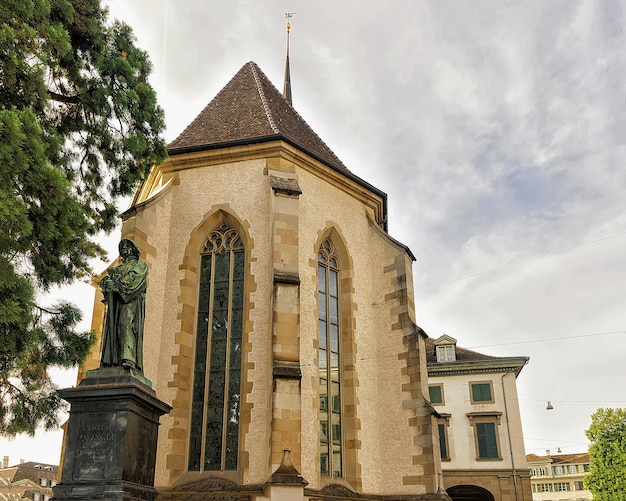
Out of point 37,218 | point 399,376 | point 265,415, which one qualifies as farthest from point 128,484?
point 399,376

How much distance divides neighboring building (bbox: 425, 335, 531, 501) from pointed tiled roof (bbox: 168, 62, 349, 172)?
17741 mm

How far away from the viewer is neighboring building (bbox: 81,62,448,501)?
37.9 ft

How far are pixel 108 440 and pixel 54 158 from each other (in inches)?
154

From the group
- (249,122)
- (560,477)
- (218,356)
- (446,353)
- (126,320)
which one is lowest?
(126,320)

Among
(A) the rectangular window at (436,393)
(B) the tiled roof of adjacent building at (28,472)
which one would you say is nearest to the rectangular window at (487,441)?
(A) the rectangular window at (436,393)

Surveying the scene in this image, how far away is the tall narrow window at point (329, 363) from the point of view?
1262cm

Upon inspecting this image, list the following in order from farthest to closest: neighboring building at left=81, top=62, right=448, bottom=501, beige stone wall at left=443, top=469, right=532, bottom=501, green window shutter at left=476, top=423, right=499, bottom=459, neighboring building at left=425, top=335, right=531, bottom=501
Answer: green window shutter at left=476, top=423, right=499, bottom=459
neighboring building at left=425, top=335, right=531, bottom=501
beige stone wall at left=443, top=469, right=532, bottom=501
neighboring building at left=81, top=62, right=448, bottom=501

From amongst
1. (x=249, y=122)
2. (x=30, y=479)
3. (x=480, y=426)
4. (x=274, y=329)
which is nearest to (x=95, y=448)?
(x=274, y=329)

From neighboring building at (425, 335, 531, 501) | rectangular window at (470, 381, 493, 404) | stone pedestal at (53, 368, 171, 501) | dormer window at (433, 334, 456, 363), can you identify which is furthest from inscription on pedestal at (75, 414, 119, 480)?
dormer window at (433, 334, 456, 363)

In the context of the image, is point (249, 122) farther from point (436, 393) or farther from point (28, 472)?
point (28, 472)

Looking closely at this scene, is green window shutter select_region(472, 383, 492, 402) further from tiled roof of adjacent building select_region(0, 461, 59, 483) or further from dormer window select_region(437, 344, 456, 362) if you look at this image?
tiled roof of adjacent building select_region(0, 461, 59, 483)

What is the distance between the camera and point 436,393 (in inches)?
1239

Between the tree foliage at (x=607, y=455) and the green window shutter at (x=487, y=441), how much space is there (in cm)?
1068

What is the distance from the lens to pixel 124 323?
709cm
